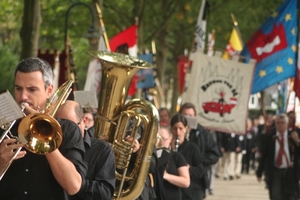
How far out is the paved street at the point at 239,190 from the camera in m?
20.8

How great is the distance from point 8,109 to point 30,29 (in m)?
10.3

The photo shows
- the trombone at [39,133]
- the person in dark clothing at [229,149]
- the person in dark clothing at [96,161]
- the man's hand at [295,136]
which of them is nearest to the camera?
Answer: the trombone at [39,133]

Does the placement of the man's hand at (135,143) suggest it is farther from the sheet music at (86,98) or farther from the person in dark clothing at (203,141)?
the person in dark clothing at (203,141)

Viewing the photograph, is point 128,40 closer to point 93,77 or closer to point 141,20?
point 93,77

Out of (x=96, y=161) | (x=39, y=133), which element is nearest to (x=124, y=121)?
(x=96, y=161)

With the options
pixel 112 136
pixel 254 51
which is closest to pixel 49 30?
pixel 254 51

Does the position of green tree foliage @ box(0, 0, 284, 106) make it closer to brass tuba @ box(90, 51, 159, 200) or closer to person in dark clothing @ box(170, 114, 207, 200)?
person in dark clothing @ box(170, 114, 207, 200)

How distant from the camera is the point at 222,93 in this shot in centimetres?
1584

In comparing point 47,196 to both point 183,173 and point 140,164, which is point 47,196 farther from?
point 183,173

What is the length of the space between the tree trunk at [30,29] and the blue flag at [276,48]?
140 inches

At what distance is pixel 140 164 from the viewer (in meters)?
8.41

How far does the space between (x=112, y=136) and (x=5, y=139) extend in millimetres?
3337

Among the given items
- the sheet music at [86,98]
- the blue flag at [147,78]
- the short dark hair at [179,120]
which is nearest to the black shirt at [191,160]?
the short dark hair at [179,120]

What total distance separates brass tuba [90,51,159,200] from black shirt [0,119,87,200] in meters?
2.72
